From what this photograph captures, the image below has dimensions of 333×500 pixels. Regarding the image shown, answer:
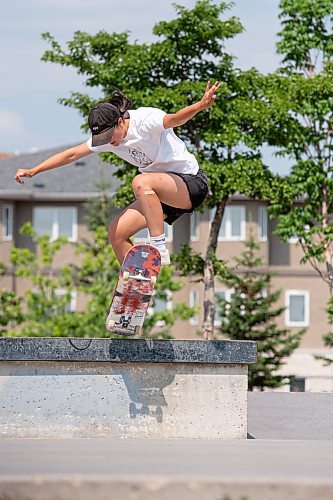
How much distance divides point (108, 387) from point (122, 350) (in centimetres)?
31

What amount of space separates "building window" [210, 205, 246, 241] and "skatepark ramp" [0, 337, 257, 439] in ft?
131

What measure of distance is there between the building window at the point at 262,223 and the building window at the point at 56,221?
8.69m

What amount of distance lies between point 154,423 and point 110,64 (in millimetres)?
17327

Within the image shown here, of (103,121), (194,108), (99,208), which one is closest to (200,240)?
(99,208)

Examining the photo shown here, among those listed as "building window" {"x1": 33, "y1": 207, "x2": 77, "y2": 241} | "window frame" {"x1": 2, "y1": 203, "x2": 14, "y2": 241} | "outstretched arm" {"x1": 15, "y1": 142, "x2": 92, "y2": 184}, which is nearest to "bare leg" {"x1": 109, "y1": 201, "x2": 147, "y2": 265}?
"outstretched arm" {"x1": 15, "y1": 142, "x2": 92, "y2": 184}

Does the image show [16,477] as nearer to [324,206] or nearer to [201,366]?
[201,366]

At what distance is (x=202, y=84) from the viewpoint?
2439 cm

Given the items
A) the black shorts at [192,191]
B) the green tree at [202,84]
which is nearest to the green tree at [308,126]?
the green tree at [202,84]

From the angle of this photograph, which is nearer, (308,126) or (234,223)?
(308,126)

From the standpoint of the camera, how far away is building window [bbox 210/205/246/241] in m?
48.7

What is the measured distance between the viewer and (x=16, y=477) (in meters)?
4.89

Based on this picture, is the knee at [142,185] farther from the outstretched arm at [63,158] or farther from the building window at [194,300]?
the building window at [194,300]

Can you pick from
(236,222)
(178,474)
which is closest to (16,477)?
(178,474)

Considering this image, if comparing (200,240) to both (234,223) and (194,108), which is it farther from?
(194,108)
